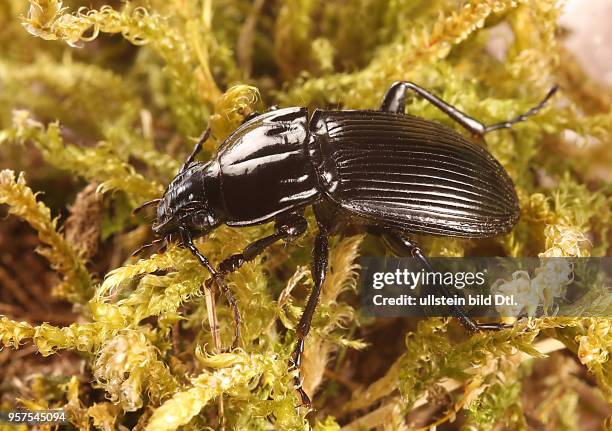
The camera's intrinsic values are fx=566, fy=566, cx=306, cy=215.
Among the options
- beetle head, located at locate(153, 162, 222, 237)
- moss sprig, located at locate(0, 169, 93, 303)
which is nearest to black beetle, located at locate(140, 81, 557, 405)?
beetle head, located at locate(153, 162, 222, 237)

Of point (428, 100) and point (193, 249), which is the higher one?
point (428, 100)

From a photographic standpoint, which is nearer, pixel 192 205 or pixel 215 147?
pixel 192 205

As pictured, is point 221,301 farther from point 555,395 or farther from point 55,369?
point 555,395

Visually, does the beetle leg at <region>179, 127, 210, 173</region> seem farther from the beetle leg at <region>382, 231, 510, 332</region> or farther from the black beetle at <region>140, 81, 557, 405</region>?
the beetle leg at <region>382, 231, 510, 332</region>

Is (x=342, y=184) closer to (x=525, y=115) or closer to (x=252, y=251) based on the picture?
(x=252, y=251)

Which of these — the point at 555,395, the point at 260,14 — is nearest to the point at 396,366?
the point at 555,395

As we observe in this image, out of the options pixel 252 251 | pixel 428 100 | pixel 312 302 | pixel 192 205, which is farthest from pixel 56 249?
pixel 428 100
